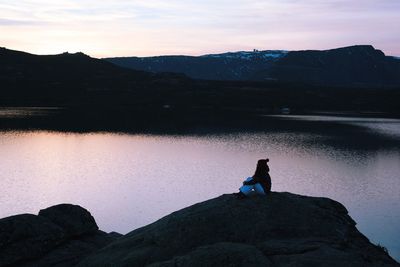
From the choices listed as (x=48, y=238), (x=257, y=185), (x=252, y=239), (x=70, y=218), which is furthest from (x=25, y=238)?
(x=257, y=185)

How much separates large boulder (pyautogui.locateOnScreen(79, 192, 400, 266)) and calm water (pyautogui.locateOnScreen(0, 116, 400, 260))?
19787 mm

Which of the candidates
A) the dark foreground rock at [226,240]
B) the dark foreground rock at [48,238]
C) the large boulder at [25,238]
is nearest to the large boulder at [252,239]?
the dark foreground rock at [226,240]

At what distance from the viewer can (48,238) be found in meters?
20.7

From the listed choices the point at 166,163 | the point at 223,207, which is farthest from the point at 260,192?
the point at 166,163

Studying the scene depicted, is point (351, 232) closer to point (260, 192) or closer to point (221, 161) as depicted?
point (260, 192)

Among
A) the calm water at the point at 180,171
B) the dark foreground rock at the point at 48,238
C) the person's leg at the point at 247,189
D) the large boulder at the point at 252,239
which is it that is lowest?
the calm water at the point at 180,171

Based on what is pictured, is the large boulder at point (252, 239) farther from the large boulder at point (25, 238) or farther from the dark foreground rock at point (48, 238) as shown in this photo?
the large boulder at point (25, 238)

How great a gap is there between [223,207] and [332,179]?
4937 centimetres

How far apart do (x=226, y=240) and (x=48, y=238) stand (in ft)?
28.7

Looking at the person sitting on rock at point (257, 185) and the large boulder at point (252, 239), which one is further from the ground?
the person sitting on rock at point (257, 185)

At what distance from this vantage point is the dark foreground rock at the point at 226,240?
14930 mm

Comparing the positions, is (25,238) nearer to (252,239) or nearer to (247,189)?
(247,189)

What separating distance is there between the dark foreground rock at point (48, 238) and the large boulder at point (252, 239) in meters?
2.39

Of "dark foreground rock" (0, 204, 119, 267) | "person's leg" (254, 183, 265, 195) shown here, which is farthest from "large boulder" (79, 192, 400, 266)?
"dark foreground rock" (0, 204, 119, 267)
